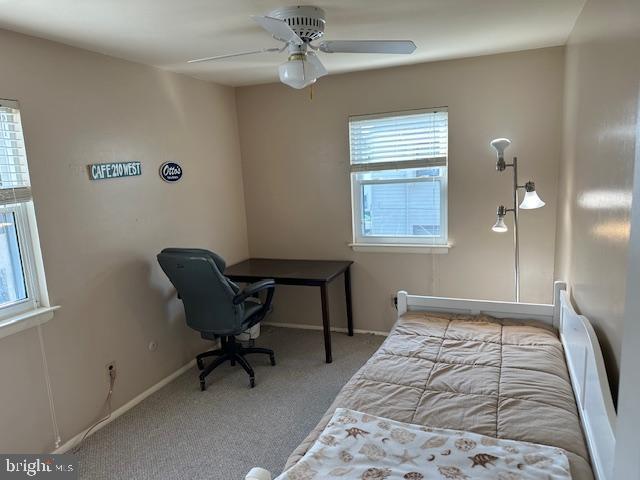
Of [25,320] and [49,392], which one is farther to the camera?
[49,392]

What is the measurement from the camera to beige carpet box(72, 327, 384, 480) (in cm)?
231

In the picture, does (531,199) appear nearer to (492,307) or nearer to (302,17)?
(492,307)

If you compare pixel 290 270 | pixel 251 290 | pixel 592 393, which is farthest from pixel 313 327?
pixel 592 393

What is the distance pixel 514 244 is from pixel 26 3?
10.9 feet

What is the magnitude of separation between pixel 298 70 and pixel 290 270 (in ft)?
6.28

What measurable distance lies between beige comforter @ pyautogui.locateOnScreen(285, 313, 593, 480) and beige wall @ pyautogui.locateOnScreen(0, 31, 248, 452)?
164 centimetres

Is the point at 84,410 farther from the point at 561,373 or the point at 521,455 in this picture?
the point at 561,373

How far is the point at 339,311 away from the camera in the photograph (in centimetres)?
402

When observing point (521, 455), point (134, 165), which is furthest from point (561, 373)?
point (134, 165)

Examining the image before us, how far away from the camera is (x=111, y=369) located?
9.14ft

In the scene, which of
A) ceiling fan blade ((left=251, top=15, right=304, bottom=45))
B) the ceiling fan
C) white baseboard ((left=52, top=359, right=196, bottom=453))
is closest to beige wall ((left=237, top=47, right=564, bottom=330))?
white baseboard ((left=52, top=359, right=196, bottom=453))

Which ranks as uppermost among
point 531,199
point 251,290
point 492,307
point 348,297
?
point 531,199

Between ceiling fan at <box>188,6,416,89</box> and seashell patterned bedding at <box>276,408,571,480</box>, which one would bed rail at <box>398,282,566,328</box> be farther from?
ceiling fan at <box>188,6,416,89</box>

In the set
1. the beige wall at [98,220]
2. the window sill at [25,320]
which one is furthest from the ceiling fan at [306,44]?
the window sill at [25,320]
